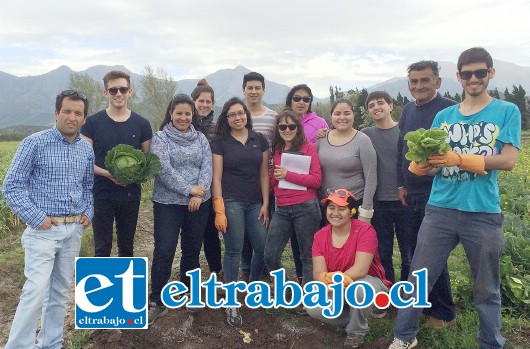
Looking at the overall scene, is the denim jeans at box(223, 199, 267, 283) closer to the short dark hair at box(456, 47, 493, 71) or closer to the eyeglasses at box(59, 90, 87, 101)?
the eyeglasses at box(59, 90, 87, 101)

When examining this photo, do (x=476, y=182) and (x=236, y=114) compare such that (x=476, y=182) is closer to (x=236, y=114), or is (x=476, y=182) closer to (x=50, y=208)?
(x=236, y=114)

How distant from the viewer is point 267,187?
4773 millimetres

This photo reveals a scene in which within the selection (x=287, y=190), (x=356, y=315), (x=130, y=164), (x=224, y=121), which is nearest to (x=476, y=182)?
(x=356, y=315)

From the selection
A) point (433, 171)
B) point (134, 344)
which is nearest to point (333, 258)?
point (433, 171)

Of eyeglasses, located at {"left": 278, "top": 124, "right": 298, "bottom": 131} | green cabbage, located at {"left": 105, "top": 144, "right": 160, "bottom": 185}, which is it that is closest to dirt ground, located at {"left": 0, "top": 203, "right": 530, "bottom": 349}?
green cabbage, located at {"left": 105, "top": 144, "right": 160, "bottom": 185}

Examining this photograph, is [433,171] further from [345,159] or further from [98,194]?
[98,194]

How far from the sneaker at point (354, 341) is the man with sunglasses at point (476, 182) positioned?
40.5 inches

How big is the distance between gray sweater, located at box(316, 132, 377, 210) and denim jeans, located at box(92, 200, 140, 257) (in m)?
2.24

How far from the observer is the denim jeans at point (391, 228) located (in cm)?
454

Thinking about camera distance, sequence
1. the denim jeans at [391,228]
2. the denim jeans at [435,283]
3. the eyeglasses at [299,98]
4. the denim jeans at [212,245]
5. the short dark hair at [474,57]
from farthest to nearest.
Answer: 1. the denim jeans at [212,245]
2. the eyeglasses at [299,98]
3. the denim jeans at [391,228]
4. the denim jeans at [435,283]
5. the short dark hair at [474,57]

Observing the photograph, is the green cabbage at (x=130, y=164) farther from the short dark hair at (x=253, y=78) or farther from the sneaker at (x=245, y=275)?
the sneaker at (x=245, y=275)

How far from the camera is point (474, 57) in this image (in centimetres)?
338

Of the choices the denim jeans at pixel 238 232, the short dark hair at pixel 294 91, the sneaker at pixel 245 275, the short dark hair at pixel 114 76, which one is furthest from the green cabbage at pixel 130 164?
the sneaker at pixel 245 275

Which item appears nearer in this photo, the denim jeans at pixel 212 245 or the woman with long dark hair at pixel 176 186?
the woman with long dark hair at pixel 176 186
